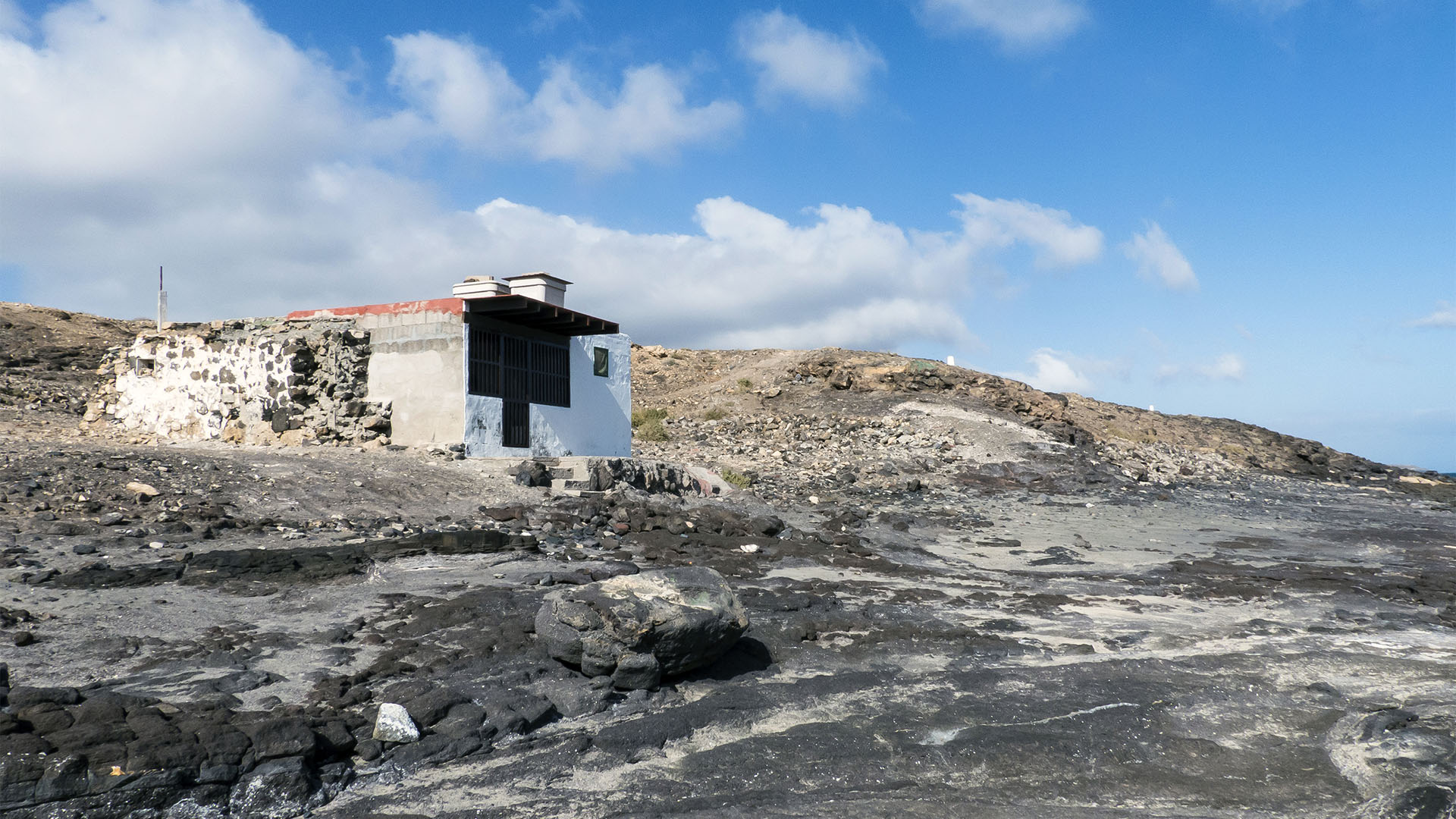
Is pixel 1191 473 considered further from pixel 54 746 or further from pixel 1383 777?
pixel 54 746

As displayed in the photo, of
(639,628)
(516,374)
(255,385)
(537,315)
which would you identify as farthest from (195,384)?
(639,628)

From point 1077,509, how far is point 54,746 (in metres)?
18.5

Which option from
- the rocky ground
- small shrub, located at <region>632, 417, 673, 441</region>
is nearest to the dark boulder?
the rocky ground

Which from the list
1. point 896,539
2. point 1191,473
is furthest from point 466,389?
point 1191,473

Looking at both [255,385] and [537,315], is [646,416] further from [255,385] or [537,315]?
[255,385]

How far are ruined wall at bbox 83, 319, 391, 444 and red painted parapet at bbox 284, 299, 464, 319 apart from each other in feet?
0.97

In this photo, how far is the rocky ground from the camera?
5.22 metres

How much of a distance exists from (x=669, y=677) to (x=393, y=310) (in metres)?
12.2

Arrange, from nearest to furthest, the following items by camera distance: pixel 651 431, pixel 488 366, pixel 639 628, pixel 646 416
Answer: pixel 639 628
pixel 488 366
pixel 651 431
pixel 646 416

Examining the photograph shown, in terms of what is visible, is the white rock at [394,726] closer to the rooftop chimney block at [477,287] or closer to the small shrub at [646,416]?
the rooftop chimney block at [477,287]

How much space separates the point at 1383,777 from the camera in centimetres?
551

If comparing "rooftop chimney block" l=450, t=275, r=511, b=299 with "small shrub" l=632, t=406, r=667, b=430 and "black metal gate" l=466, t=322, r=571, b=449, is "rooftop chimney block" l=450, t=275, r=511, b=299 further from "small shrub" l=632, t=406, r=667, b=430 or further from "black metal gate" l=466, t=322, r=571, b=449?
"small shrub" l=632, t=406, r=667, b=430

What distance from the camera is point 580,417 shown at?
19188 millimetres

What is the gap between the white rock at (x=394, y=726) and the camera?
18.6 ft
